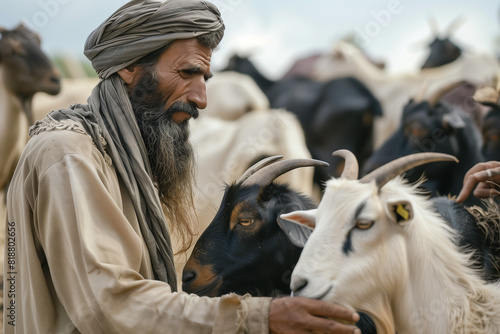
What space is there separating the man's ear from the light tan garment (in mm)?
465

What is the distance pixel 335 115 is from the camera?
1069cm

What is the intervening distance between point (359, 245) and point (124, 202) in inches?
41.5

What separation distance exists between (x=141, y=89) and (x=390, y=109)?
322 inches

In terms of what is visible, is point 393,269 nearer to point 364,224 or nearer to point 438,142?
point 364,224

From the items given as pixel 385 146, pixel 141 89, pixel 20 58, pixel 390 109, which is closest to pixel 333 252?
pixel 141 89

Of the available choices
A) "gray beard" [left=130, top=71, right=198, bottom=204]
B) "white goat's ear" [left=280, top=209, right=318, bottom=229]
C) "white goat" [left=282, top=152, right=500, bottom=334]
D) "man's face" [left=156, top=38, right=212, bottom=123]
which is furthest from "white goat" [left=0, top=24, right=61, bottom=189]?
"white goat" [left=282, top=152, right=500, bottom=334]

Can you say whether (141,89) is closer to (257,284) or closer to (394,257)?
(257,284)

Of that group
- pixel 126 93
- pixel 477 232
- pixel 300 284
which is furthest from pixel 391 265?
pixel 126 93

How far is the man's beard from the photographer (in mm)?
3266

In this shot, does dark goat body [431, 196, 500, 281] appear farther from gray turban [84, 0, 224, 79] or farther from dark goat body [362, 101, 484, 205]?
dark goat body [362, 101, 484, 205]

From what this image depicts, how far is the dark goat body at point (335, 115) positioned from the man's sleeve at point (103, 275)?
7.21 metres

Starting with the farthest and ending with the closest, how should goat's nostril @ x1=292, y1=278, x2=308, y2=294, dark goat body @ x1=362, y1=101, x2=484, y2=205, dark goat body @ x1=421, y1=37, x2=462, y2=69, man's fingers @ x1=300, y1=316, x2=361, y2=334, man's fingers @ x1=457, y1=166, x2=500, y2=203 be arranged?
dark goat body @ x1=421, y1=37, x2=462, y2=69 < dark goat body @ x1=362, y1=101, x2=484, y2=205 < man's fingers @ x1=457, y1=166, x2=500, y2=203 < goat's nostril @ x1=292, y1=278, x2=308, y2=294 < man's fingers @ x1=300, y1=316, x2=361, y2=334

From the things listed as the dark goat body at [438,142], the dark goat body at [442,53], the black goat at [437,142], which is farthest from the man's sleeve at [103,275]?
the dark goat body at [442,53]

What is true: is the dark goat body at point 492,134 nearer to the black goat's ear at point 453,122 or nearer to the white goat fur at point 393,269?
the black goat's ear at point 453,122
